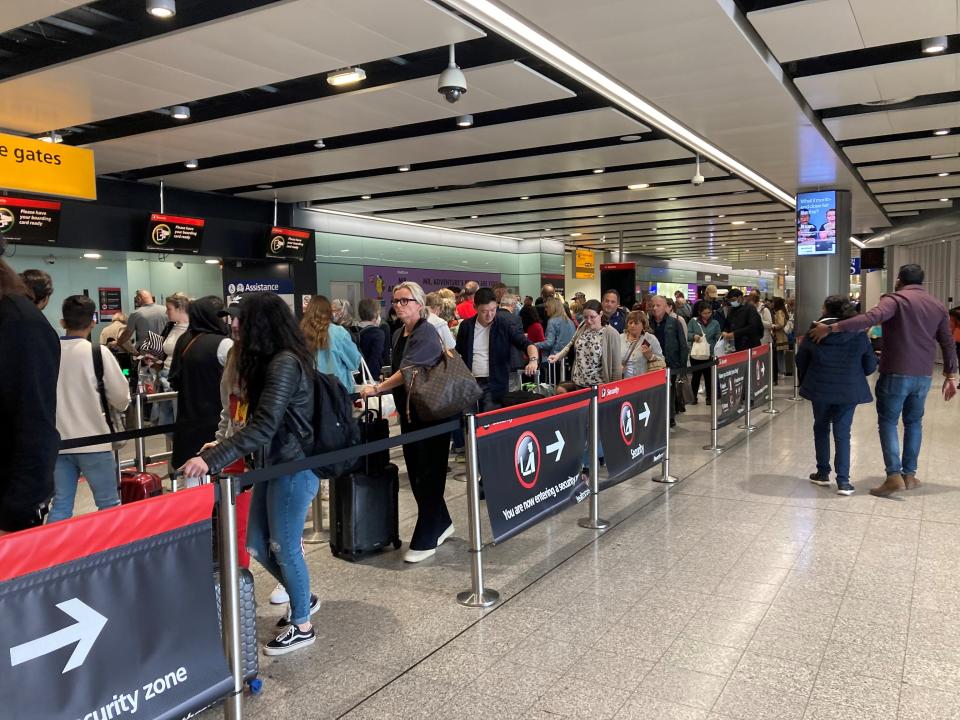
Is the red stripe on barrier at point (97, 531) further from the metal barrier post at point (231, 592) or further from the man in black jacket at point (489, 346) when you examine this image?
the man in black jacket at point (489, 346)

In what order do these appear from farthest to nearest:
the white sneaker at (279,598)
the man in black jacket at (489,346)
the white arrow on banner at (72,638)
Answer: the man in black jacket at (489,346), the white sneaker at (279,598), the white arrow on banner at (72,638)

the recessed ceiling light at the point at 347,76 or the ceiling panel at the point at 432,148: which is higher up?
the ceiling panel at the point at 432,148

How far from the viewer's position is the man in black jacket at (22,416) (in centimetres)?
207

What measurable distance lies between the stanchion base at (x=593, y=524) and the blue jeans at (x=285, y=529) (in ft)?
7.74

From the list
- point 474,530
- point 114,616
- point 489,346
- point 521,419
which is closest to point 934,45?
point 489,346

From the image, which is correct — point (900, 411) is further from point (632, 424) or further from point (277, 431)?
point (277, 431)

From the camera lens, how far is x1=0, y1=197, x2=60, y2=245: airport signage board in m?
9.41

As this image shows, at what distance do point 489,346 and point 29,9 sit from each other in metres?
4.28

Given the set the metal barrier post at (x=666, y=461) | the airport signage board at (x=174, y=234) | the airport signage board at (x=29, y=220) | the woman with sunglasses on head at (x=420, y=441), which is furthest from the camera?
the airport signage board at (x=174, y=234)

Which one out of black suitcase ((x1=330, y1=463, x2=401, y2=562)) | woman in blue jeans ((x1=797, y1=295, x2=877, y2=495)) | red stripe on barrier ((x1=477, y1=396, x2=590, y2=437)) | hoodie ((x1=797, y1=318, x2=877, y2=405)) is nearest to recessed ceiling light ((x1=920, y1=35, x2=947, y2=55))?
woman in blue jeans ((x1=797, y1=295, x2=877, y2=495))

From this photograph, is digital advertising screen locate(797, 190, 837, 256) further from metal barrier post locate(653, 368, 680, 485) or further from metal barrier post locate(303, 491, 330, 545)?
metal barrier post locate(303, 491, 330, 545)

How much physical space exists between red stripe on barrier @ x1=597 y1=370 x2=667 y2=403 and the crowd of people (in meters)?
0.56

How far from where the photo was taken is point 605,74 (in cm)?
682

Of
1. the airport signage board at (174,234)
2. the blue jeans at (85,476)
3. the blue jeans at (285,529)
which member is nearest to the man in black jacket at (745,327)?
the airport signage board at (174,234)
